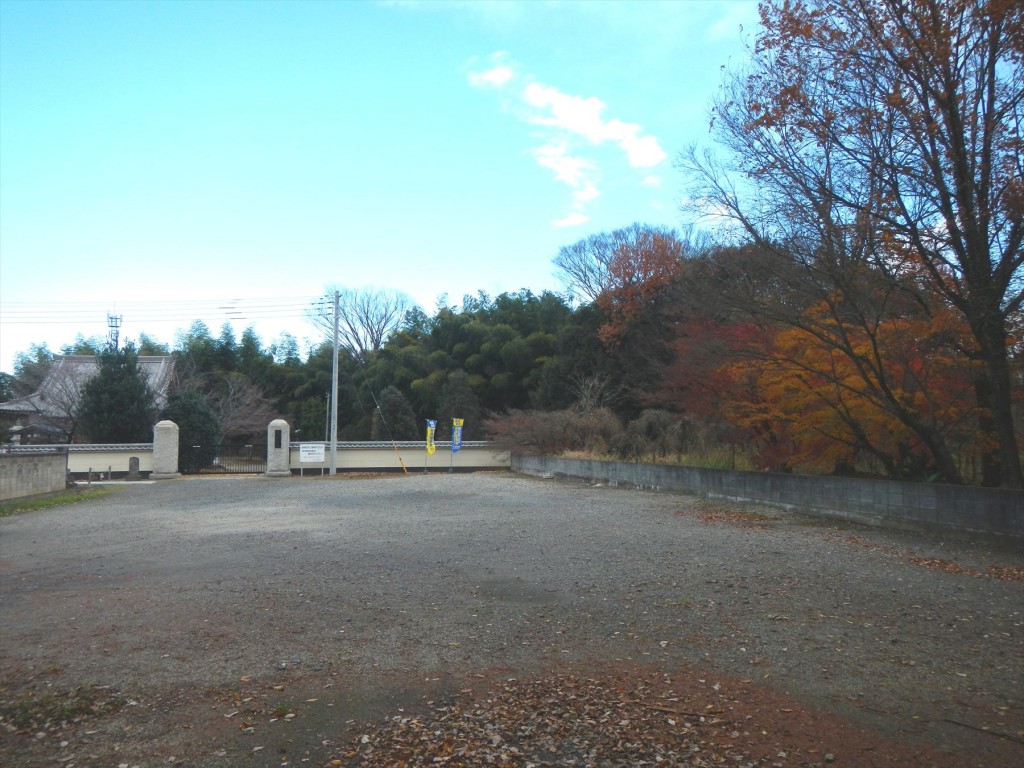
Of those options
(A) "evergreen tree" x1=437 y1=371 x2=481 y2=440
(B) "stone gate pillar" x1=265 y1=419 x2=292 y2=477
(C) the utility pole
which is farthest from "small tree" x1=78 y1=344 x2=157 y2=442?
(A) "evergreen tree" x1=437 y1=371 x2=481 y2=440

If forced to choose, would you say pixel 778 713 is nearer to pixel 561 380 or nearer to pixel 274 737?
pixel 274 737

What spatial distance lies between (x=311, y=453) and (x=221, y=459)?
5.76 meters

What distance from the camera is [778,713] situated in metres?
4.10

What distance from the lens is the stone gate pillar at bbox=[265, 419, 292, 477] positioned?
31578 millimetres

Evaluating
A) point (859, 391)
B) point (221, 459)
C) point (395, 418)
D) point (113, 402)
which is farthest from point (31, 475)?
point (395, 418)

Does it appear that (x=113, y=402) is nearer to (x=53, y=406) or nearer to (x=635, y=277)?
(x=53, y=406)

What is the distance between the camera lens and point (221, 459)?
35.0 metres

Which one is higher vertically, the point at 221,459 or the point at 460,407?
the point at 460,407

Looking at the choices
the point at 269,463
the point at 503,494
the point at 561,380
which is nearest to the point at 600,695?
the point at 503,494

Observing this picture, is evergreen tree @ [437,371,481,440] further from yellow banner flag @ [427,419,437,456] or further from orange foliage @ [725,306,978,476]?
orange foliage @ [725,306,978,476]

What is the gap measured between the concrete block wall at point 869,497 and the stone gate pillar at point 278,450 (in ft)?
55.9

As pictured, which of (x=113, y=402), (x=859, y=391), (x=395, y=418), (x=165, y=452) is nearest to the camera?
(x=859, y=391)

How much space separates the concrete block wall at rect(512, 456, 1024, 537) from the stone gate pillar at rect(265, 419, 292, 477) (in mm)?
17036

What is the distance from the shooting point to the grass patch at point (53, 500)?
53.3 feet
